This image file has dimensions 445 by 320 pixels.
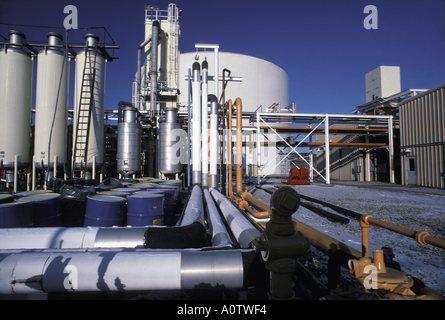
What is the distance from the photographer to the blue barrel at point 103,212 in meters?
3.86

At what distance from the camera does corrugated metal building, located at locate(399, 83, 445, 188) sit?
42.4ft

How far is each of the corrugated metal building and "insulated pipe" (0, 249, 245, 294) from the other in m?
16.1

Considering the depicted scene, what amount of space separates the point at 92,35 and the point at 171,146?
6117mm

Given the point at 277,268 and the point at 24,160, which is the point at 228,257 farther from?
the point at 24,160

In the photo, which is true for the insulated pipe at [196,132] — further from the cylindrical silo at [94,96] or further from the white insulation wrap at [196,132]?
the cylindrical silo at [94,96]

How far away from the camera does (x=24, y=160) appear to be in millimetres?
9656

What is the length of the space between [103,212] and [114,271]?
2264mm

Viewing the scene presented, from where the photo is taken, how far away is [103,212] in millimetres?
3861

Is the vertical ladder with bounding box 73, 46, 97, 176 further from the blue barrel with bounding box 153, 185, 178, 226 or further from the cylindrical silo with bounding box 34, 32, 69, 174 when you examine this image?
the blue barrel with bounding box 153, 185, 178, 226

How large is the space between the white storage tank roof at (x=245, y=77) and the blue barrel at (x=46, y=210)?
22.5m

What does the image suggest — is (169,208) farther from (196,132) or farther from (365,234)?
(196,132)

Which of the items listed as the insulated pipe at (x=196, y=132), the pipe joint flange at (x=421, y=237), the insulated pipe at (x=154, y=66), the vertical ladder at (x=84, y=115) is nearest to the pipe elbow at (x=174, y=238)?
the pipe joint flange at (x=421, y=237)

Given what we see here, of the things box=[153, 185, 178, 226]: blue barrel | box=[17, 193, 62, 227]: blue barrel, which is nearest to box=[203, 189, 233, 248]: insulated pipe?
box=[153, 185, 178, 226]: blue barrel
